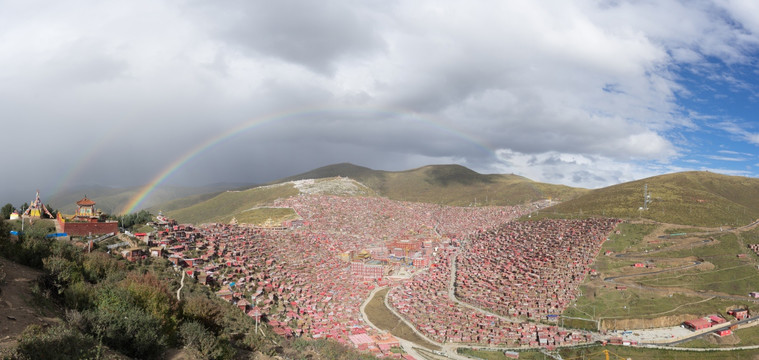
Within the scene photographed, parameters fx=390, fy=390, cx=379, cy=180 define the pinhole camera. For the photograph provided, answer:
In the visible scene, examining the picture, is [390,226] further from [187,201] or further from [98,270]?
[187,201]

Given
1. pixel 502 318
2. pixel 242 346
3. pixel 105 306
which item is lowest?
pixel 502 318

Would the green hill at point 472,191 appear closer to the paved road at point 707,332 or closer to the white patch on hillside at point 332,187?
the white patch on hillside at point 332,187

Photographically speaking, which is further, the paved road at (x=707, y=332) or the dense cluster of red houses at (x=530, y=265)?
the dense cluster of red houses at (x=530, y=265)

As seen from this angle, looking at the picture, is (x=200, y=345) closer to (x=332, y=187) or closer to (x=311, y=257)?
(x=311, y=257)

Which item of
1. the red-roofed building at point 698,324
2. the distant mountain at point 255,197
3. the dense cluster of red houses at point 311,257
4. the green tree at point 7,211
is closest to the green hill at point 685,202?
the dense cluster of red houses at point 311,257

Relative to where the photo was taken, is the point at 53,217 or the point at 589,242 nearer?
the point at 53,217

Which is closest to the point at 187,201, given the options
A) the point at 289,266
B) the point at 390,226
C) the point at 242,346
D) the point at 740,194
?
the point at 390,226

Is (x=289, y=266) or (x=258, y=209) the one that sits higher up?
(x=258, y=209)
